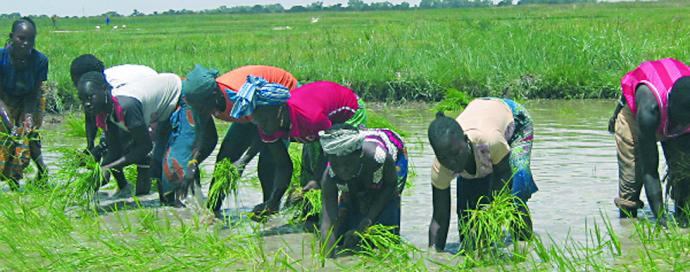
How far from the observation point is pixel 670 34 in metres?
23.1

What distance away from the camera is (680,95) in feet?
22.4

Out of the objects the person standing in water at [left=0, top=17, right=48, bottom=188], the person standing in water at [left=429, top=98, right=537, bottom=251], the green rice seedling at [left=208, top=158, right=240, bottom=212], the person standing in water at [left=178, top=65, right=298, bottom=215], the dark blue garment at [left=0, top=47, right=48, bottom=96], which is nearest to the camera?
the person standing in water at [left=429, top=98, right=537, bottom=251]

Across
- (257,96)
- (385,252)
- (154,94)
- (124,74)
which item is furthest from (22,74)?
(385,252)

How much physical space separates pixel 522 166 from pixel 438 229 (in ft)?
2.35

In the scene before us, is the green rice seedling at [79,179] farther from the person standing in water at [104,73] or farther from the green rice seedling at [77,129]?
the green rice seedling at [77,129]

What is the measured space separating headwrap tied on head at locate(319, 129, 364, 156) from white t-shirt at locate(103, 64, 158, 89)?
2.89 meters

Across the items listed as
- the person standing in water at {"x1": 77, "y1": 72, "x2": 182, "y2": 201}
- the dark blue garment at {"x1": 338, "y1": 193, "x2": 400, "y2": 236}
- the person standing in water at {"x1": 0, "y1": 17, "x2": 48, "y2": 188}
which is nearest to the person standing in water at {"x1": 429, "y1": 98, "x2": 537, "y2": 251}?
the dark blue garment at {"x1": 338, "y1": 193, "x2": 400, "y2": 236}

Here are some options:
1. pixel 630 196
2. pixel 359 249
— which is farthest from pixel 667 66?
pixel 359 249

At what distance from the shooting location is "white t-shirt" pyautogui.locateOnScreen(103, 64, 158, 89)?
8.56 metres

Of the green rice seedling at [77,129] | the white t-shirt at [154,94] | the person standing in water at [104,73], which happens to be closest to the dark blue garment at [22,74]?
the person standing in water at [104,73]

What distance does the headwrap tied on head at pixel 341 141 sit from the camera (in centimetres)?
611

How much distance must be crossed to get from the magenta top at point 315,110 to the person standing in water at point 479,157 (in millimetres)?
857

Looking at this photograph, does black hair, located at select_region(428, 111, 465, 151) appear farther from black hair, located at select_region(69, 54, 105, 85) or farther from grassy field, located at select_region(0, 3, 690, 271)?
black hair, located at select_region(69, 54, 105, 85)

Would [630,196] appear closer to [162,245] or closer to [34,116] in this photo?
[162,245]
